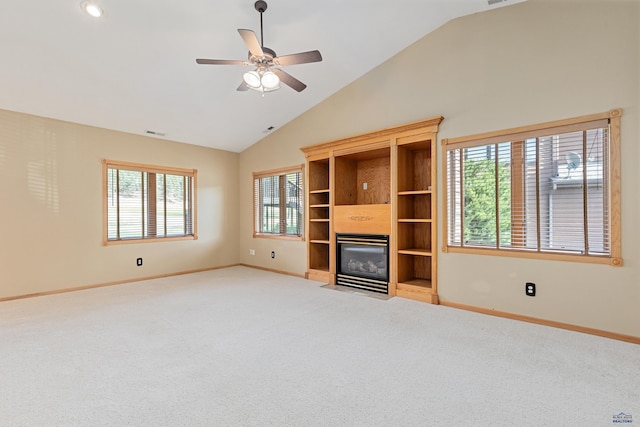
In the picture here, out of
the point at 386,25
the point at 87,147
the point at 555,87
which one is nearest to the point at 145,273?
the point at 87,147

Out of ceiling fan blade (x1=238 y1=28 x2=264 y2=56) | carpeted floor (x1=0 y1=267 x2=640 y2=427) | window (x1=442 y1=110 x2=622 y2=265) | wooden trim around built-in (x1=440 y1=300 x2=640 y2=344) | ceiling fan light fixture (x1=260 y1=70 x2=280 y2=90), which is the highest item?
ceiling fan blade (x1=238 y1=28 x2=264 y2=56)

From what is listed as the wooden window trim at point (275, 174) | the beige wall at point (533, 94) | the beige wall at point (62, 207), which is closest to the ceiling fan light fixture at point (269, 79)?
the beige wall at point (533, 94)

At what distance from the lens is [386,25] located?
3643 mm

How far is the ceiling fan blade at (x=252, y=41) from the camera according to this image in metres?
2.48

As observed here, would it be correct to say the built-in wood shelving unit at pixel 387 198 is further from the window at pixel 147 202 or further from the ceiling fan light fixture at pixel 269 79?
the window at pixel 147 202

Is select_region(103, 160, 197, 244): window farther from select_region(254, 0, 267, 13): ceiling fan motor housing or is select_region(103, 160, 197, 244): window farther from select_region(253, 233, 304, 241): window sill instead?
select_region(254, 0, 267, 13): ceiling fan motor housing

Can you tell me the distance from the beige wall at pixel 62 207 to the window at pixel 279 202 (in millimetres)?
1494

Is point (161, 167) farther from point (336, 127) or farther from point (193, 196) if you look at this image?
point (336, 127)

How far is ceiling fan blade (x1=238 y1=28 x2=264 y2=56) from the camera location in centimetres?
248

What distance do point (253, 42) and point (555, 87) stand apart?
2.99m

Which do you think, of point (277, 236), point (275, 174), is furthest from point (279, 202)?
point (277, 236)

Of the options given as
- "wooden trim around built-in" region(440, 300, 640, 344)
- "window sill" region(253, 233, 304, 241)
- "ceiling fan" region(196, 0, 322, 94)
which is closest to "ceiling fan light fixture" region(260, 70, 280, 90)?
"ceiling fan" region(196, 0, 322, 94)

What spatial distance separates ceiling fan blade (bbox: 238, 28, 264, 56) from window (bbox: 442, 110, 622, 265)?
7.97ft

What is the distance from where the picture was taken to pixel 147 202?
5449mm
